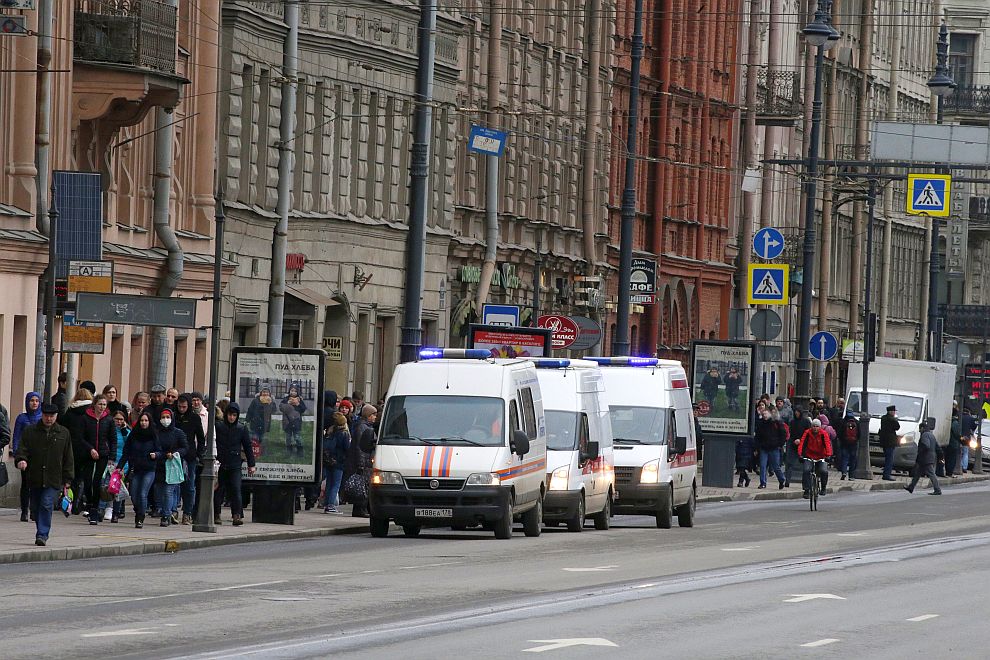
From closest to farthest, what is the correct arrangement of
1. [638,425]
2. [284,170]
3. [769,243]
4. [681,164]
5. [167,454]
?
[167,454], [638,425], [284,170], [769,243], [681,164]


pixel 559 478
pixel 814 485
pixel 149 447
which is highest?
pixel 149 447

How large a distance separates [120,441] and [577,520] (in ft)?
20.8

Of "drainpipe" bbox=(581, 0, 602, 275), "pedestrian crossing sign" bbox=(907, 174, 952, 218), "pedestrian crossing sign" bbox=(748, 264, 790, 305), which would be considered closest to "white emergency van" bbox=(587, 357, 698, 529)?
"pedestrian crossing sign" bbox=(748, 264, 790, 305)

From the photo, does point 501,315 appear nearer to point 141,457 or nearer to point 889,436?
point 141,457

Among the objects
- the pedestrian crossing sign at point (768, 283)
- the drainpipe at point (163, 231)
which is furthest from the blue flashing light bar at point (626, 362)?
the pedestrian crossing sign at point (768, 283)

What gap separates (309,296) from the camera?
47219 millimetres

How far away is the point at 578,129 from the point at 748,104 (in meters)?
13.1

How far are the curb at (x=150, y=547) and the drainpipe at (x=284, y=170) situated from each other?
13.1 m

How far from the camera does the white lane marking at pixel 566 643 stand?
16.3 metres

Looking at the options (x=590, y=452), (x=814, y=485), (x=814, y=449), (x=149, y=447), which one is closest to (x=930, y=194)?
(x=814, y=449)

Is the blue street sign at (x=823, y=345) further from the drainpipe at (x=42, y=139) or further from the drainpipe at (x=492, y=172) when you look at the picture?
the drainpipe at (x=42, y=139)

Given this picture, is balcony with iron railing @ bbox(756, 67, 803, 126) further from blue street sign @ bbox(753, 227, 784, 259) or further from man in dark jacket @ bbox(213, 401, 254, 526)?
man in dark jacket @ bbox(213, 401, 254, 526)

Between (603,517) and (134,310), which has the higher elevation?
(134,310)

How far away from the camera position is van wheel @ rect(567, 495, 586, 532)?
32875 mm
